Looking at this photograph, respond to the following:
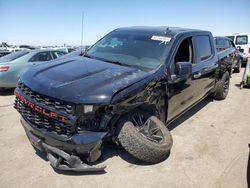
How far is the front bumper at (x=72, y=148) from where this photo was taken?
2.90 metres

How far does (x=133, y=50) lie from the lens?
4195 mm

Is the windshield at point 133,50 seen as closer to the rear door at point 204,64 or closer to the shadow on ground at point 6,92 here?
the rear door at point 204,64

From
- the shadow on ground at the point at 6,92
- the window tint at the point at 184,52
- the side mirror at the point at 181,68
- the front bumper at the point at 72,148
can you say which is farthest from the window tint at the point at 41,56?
the side mirror at the point at 181,68

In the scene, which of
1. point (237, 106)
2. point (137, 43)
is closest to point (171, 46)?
point (137, 43)

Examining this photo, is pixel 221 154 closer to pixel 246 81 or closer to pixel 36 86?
pixel 36 86

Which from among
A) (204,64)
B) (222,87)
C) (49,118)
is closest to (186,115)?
(204,64)

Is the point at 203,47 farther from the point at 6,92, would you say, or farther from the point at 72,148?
the point at 6,92

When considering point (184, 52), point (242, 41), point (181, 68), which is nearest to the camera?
point (181, 68)

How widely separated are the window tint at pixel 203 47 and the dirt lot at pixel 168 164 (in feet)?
4.67

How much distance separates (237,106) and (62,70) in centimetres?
512

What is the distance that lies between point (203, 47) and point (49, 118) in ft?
11.8

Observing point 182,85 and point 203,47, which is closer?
point 182,85

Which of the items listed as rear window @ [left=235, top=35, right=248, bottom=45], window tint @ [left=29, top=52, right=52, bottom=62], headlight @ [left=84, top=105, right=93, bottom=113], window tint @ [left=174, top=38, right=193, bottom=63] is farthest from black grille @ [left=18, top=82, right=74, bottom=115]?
rear window @ [left=235, top=35, right=248, bottom=45]

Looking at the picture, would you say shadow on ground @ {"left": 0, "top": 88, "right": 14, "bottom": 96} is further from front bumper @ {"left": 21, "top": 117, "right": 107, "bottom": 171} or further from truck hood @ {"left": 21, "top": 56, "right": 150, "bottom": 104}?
front bumper @ {"left": 21, "top": 117, "right": 107, "bottom": 171}
